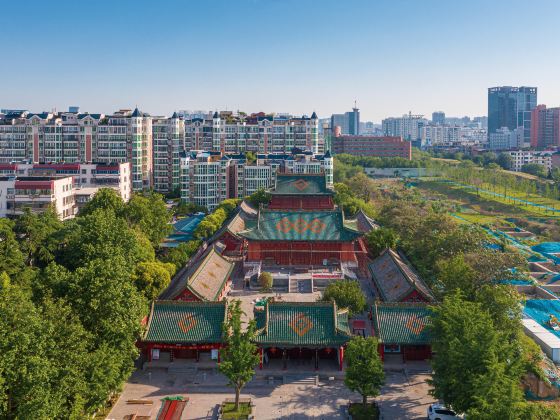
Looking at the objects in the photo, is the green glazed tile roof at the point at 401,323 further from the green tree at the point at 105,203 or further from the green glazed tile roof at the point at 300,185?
the green glazed tile roof at the point at 300,185

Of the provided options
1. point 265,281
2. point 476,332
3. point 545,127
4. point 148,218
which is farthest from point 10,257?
point 545,127

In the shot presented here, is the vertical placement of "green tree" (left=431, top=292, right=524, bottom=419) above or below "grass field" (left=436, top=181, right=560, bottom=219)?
below

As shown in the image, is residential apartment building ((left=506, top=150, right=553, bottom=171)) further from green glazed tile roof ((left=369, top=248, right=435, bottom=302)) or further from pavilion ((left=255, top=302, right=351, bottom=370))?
pavilion ((left=255, top=302, right=351, bottom=370))

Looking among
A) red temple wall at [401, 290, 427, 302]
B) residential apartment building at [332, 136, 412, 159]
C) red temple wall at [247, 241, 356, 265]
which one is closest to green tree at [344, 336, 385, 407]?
red temple wall at [401, 290, 427, 302]

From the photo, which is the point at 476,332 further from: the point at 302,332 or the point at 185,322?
the point at 185,322

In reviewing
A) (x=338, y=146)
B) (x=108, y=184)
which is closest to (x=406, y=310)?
(x=108, y=184)

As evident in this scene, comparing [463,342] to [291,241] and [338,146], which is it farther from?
[338,146]
